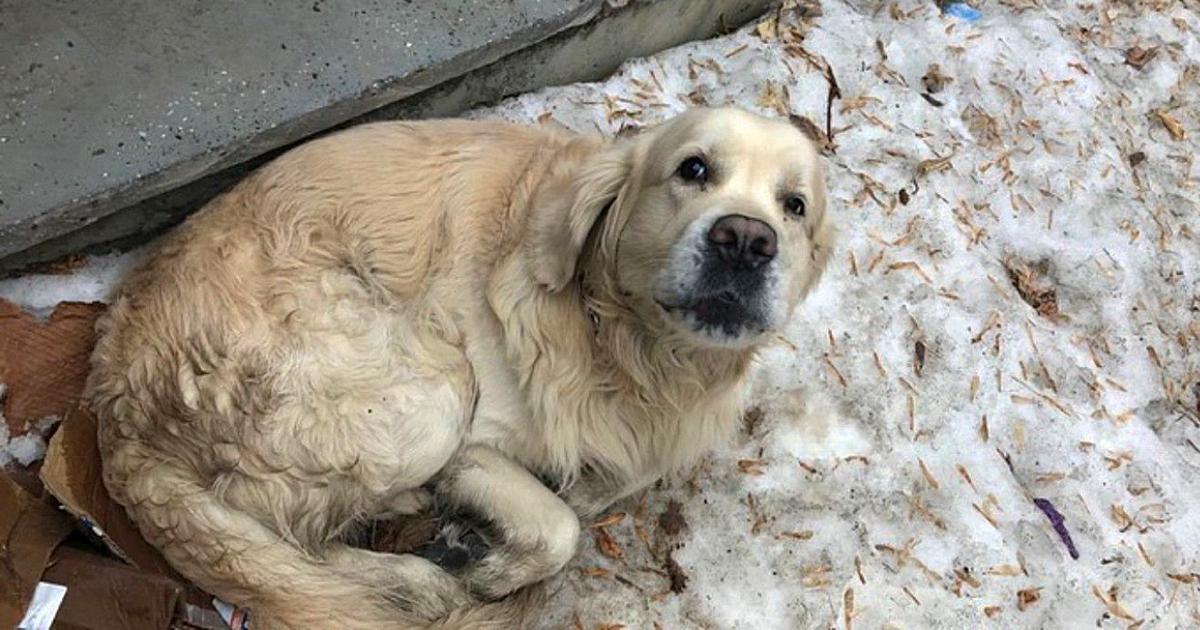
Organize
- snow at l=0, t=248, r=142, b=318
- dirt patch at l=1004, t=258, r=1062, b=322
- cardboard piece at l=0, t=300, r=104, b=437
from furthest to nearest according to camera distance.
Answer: dirt patch at l=1004, t=258, r=1062, b=322
snow at l=0, t=248, r=142, b=318
cardboard piece at l=0, t=300, r=104, b=437

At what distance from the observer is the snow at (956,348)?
321 cm

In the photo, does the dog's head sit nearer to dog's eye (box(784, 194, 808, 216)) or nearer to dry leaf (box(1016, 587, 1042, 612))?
dog's eye (box(784, 194, 808, 216))

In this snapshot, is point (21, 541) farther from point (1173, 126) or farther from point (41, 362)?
point (1173, 126)

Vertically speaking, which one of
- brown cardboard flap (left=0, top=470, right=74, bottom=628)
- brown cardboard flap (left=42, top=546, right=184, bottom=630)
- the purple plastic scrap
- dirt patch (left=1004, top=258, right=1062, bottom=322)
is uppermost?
brown cardboard flap (left=0, top=470, right=74, bottom=628)

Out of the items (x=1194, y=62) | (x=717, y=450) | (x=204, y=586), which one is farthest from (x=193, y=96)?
(x=1194, y=62)

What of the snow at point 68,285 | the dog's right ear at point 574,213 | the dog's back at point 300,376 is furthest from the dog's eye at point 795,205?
the snow at point 68,285

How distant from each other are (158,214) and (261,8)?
0.74 metres

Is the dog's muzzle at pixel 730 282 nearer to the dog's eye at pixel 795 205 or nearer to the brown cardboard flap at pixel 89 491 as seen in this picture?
the dog's eye at pixel 795 205

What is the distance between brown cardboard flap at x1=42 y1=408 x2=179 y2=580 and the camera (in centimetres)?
262

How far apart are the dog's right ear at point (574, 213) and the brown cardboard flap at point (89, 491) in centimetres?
127

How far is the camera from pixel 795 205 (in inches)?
108

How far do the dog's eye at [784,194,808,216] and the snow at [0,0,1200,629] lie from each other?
3.14ft

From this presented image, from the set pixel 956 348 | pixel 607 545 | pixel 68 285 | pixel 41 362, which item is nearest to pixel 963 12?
pixel 956 348

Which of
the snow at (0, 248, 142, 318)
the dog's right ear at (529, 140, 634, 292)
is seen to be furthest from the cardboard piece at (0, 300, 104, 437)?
the dog's right ear at (529, 140, 634, 292)
